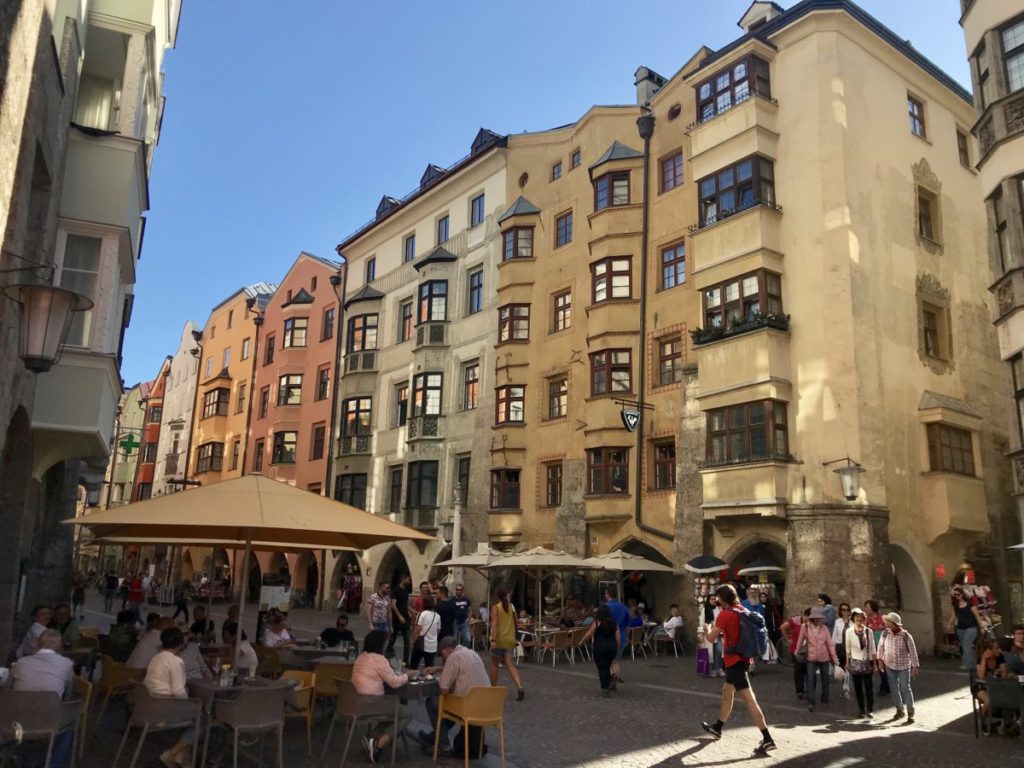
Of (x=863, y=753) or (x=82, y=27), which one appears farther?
(x=82, y=27)

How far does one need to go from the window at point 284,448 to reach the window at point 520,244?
57.2 ft

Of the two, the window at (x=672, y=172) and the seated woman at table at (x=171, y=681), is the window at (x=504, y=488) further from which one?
the seated woman at table at (x=171, y=681)

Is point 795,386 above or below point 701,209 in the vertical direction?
below

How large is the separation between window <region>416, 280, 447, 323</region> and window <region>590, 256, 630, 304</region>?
9.30m

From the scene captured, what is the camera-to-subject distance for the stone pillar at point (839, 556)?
1948cm

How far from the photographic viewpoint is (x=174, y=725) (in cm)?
791

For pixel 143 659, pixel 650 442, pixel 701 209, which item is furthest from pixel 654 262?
pixel 143 659

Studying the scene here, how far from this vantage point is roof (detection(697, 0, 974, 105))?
2322 centimetres

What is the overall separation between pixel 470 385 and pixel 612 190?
9.65 metres

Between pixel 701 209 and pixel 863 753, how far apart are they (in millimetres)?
17422

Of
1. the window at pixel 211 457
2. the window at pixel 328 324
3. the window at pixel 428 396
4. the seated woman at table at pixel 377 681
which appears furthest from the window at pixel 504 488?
the window at pixel 211 457

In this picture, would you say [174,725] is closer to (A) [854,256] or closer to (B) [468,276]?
(A) [854,256]

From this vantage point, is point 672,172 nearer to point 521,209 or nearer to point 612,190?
point 612,190

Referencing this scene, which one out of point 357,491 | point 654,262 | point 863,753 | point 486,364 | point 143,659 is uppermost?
point 654,262
